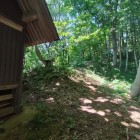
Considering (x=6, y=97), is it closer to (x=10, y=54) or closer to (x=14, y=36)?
(x=10, y=54)

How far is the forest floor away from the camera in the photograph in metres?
5.73

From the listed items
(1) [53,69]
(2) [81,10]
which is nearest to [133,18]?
(2) [81,10]

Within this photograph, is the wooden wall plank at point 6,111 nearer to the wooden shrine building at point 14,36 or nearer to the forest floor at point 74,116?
the wooden shrine building at point 14,36

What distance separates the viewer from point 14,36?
246 inches

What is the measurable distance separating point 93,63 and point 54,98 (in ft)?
41.7

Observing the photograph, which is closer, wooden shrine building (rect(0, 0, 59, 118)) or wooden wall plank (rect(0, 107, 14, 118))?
wooden shrine building (rect(0, 0, 59, 118))

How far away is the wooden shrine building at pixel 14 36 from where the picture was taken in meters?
5.88

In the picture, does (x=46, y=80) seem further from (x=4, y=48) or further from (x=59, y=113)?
(x=4, y=48)

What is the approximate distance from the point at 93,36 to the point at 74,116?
41.4 feet

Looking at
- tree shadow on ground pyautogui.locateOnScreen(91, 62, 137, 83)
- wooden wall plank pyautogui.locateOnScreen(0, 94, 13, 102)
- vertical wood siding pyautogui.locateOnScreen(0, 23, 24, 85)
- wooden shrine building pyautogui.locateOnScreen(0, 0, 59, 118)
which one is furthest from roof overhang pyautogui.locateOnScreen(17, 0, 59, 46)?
tree shadow on ground pyautogui.locateOnScreen(91, 62, 137, 83)

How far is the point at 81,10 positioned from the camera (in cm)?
2277

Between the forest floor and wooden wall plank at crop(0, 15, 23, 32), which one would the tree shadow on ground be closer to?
the forest floor

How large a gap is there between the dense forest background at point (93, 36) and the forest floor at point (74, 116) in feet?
23.5

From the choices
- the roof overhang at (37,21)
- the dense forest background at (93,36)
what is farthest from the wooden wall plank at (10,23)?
the dense forest background at (93,36)
